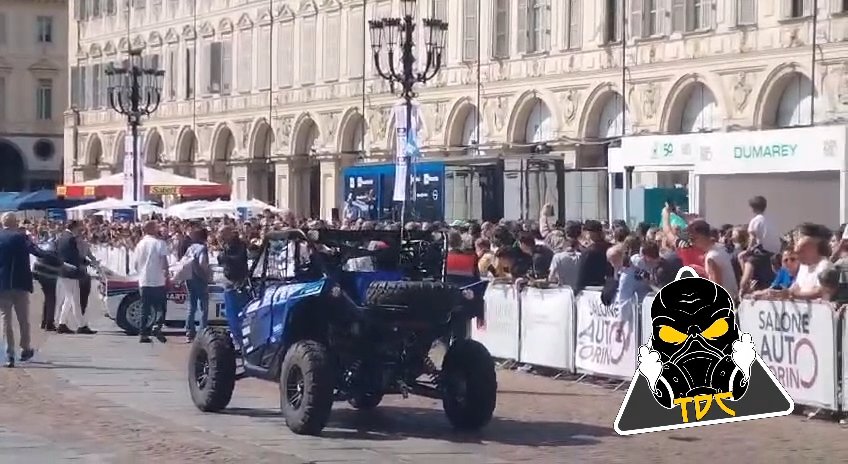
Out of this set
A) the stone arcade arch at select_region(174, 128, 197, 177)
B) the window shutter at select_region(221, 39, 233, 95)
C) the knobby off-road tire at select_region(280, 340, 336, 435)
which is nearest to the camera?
the knobby off-road tire at select_region(280, 340, 336, 435)

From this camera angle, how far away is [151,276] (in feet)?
74.9

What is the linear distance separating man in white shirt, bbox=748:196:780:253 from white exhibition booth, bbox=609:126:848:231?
1436 millimetres

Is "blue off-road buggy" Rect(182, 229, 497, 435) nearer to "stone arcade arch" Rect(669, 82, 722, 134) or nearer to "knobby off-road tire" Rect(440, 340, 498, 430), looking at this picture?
"knobby off-road tire" Rect(440, 340, 498, 430)

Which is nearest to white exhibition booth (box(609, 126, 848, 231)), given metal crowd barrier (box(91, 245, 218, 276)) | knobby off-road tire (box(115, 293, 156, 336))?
knobby off-road tire (box(115, 293, 156, 336))

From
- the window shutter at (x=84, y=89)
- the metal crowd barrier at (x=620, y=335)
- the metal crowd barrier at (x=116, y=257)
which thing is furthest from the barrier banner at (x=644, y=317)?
the window shutter at (x=84, y=89)

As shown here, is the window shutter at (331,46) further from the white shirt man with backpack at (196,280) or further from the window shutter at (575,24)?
the white shirt man with backpack at (196,280)

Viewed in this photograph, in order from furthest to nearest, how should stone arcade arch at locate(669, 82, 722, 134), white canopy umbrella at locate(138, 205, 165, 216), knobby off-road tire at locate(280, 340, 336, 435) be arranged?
1. white canopy umbrella at locate(138, 205, 165, 216)
2. stone arcade arch at locate(669, 82, 722, 134)
3. knobby off-road tire at locate(280, 340, 336, 435)

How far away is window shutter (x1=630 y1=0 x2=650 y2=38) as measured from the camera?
40.2 meters

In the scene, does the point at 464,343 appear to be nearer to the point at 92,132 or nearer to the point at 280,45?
the point at 280,45

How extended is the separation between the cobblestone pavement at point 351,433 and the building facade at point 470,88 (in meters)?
11.2

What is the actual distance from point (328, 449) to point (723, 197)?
1389cm

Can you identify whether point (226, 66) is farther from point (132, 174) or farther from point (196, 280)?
point (196, 280)

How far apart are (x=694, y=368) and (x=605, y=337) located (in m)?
11.5

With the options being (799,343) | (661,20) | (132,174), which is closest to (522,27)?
(661,20)
